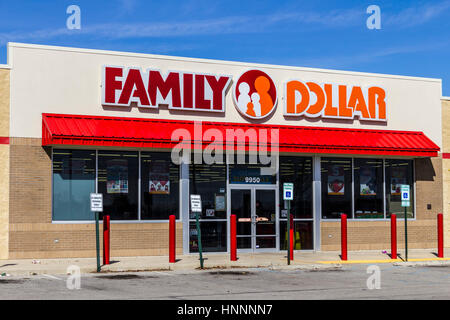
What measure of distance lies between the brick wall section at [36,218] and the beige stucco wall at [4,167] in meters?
0.16

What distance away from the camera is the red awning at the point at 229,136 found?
19945 millimetres

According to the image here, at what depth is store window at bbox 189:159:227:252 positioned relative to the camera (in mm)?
21938

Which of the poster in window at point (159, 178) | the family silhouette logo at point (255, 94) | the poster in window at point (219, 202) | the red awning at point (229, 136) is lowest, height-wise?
the poster in window at point (219, 202)

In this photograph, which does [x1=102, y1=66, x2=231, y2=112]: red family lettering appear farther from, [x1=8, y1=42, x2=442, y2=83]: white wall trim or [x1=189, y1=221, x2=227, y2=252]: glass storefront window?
[x1=189, y1=221, x2=227, y2=252]: glass storefront window

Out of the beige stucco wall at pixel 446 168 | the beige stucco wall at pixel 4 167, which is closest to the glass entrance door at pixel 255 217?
the beige stucco wall at pixel 4 167

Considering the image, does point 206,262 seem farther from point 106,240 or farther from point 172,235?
point 106,240

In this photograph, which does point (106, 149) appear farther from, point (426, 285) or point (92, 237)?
point (426, 285)

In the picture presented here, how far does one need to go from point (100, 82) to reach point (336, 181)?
29.2 ft

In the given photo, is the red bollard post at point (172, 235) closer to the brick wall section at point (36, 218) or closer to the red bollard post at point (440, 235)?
the brick wall section at point (36, 218)

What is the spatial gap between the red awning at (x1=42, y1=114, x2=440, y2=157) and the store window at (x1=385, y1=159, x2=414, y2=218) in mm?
902

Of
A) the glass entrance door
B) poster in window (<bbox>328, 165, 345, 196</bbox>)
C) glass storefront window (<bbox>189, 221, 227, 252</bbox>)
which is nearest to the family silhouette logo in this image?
the glass entrance door

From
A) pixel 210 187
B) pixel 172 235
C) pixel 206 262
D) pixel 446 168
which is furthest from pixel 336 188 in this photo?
pixel 172 235

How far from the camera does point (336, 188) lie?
936 inches
